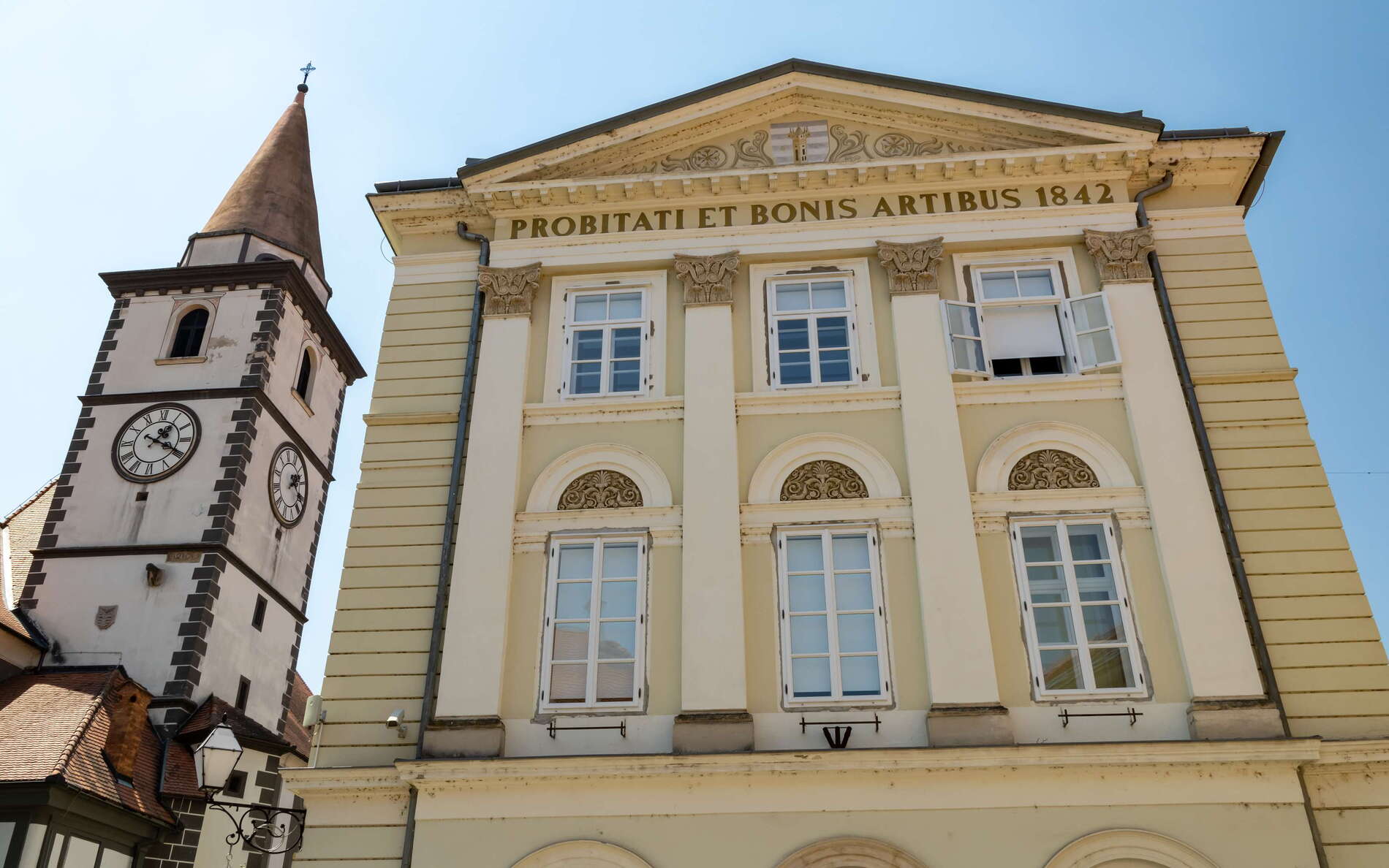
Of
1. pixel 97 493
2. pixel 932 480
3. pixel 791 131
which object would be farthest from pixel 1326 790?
pixel 97 493

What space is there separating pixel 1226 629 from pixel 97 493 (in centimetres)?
2453

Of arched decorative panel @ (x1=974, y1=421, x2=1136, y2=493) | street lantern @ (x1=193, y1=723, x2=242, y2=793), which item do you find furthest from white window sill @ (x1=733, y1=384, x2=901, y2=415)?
street lantern @ (x1=193, y1=723, x2=242, y2=793)

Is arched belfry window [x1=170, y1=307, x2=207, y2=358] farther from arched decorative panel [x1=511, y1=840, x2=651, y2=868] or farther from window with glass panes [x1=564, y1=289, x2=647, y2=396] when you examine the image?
arched decorative panel [x1=511, y1=840, x2=651, y2=868]

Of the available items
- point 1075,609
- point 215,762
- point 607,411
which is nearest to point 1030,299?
point 1075,609

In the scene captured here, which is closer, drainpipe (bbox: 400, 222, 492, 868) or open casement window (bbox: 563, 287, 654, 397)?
drainpipe (bbox: 400, 222, 492, 868)

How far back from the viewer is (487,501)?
1384 cm

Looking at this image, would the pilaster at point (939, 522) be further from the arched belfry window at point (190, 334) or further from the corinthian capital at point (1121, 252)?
the arched belfry window at point (190, 334)

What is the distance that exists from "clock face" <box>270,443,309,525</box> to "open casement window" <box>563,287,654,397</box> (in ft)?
52.7

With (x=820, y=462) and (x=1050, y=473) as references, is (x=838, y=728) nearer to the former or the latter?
(x=820, y=462)

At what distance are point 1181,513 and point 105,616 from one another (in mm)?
22156

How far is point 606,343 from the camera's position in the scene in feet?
49.8

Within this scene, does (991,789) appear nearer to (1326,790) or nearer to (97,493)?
(1326,790)

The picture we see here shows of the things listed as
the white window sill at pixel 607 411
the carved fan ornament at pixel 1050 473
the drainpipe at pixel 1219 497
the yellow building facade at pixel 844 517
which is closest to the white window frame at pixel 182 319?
the yellow building facade at pixel 844 517

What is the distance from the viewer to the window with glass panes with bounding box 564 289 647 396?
14.9 m
